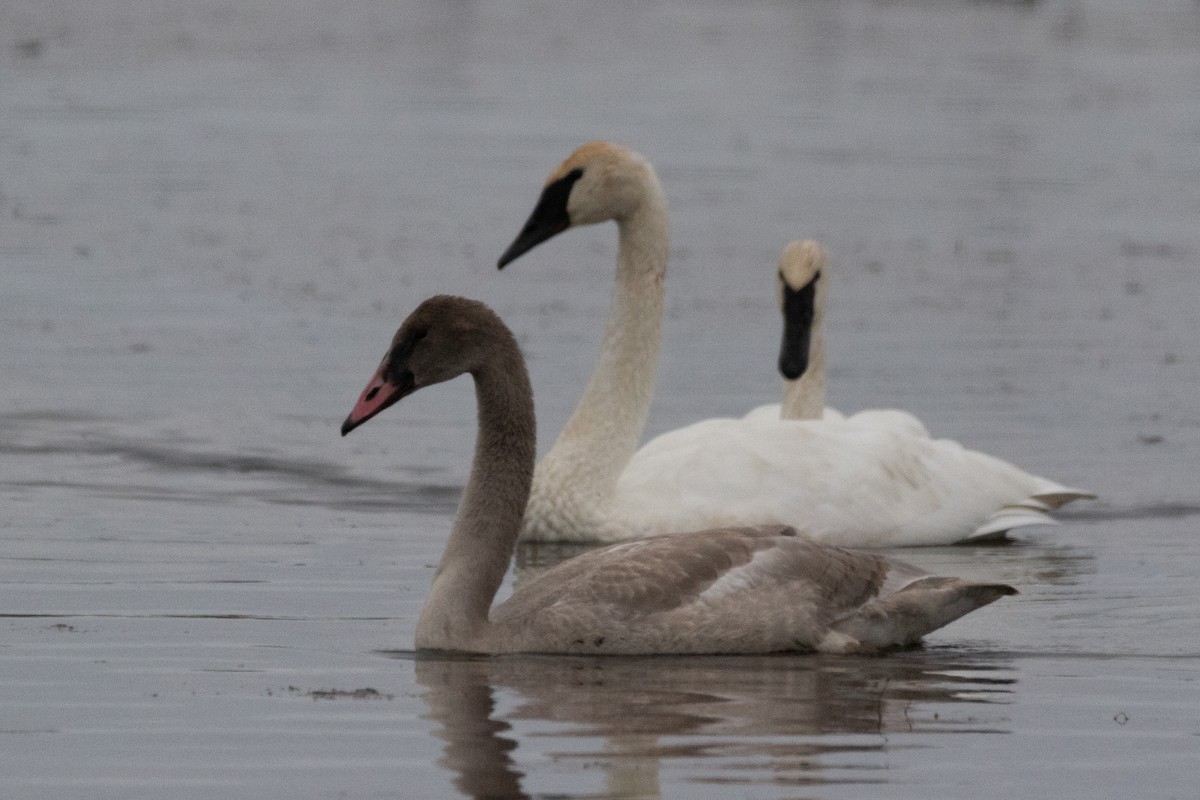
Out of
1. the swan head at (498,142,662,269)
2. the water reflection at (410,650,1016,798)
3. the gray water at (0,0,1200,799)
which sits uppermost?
the swan head at (498,142,662,269)

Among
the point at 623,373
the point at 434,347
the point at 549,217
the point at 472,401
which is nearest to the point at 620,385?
the point at 623,373

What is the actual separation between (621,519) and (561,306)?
6660 millimetres

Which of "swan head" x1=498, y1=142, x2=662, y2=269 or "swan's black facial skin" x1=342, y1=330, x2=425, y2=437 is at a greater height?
"swan head" x1=498, y1=142, x2=662, y2=269

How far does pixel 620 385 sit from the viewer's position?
12203 millimetres

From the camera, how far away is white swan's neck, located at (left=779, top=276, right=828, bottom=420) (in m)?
12.8

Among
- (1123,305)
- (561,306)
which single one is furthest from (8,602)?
(1123,305)

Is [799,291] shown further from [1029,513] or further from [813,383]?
[1029,513]

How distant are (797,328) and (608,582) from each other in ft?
14.6

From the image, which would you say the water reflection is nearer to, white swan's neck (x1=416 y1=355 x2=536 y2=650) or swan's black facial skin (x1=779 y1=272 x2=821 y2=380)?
white swan's neck (x1=416 y1=355 x2=536 y2=650)

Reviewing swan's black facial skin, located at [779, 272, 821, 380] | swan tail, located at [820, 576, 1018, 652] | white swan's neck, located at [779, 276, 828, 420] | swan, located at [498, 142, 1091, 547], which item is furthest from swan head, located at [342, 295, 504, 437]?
white swan's neck, located at [779, 276, 828, 420]

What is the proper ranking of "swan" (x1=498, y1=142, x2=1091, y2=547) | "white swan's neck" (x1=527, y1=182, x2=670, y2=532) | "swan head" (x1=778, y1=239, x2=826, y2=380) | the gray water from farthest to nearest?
1. "swan head" (x1=778, y1=239, x2=826, y2=380)
2. "white swan's neck" (x1=527, y1=182, x2=670, y2=532)
3. "swan" (x1=498, y1=142, x2=1091, y2=547)
4. the gray water

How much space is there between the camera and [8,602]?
30.3 feet

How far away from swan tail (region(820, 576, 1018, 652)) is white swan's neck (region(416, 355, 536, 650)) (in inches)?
45.3

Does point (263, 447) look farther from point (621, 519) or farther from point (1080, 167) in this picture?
point (1080, 167)
